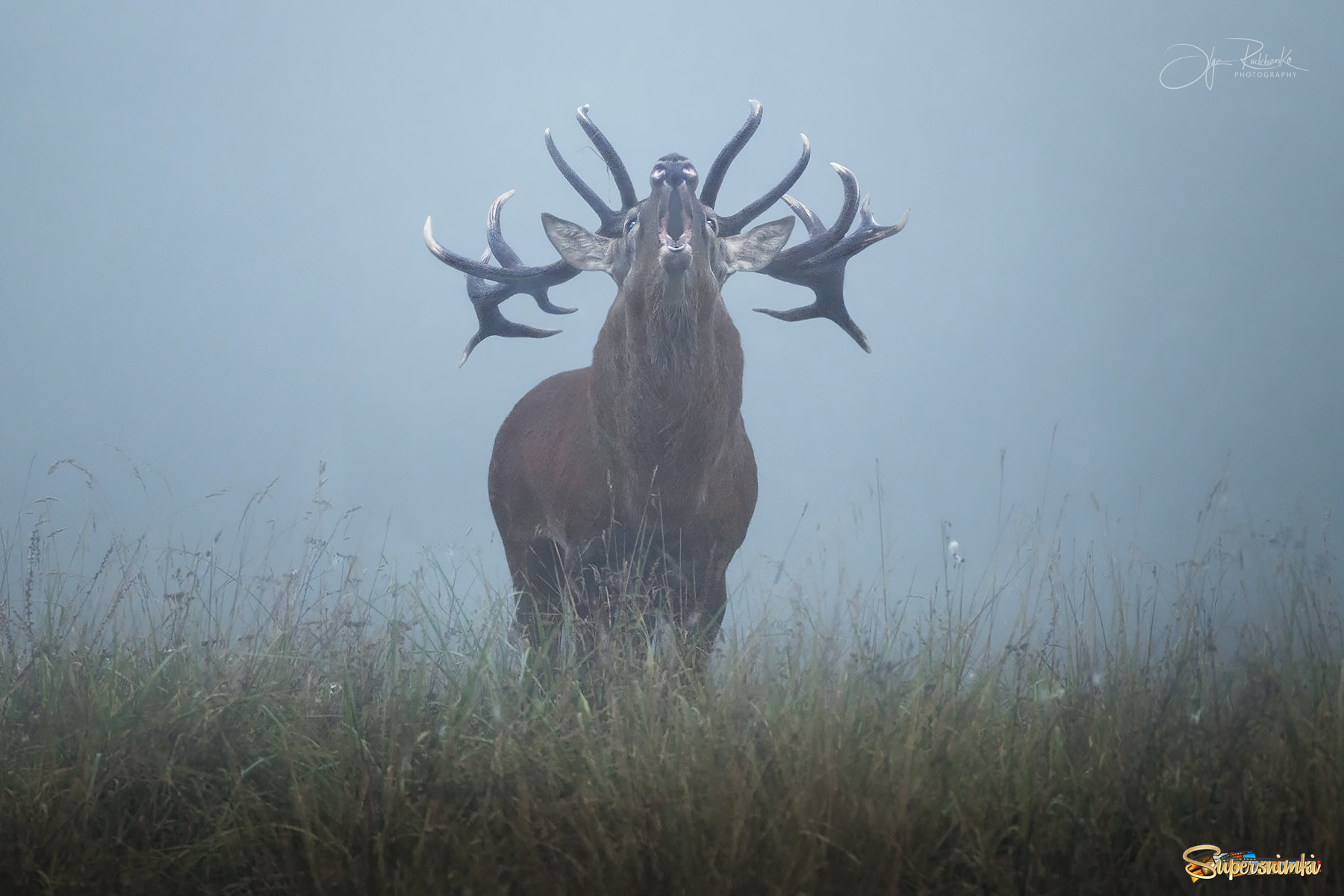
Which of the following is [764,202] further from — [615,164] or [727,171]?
[615,164]

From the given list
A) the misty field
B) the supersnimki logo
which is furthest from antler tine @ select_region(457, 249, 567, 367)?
the supersnimki logo

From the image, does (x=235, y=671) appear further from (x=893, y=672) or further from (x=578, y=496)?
(x=893, y=672)

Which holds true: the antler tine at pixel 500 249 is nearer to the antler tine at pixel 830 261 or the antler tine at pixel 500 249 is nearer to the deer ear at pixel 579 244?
the deer ear at pixel 579 244

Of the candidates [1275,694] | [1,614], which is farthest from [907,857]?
[1,614]

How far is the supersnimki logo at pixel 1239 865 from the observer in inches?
65.8

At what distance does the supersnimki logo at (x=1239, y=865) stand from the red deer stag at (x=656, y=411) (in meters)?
1.61

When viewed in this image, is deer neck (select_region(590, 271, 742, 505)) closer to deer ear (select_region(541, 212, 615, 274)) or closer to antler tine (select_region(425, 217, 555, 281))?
deer ear (select_region(541, 212, 615, 274))

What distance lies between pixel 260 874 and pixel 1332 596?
320 centimetres

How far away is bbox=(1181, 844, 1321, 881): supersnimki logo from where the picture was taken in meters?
1.67

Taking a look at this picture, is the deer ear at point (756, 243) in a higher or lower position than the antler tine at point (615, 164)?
lower

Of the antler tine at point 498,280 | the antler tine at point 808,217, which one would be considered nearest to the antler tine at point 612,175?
the antler tine at point 498,280

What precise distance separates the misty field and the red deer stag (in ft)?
2.00

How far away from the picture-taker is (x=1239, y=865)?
5.55 ft

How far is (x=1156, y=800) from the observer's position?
181 cm
